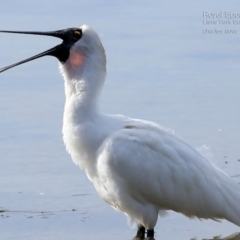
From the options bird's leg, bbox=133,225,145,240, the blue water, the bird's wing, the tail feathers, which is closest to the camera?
the bird's wing

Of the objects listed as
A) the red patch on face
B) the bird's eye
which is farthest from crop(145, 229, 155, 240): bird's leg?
the bird's eye

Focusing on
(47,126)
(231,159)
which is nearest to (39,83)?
(47,126)

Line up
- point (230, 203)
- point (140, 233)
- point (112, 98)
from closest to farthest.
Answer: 1. point (230, 203)
2. point (140, 233)
3. point (112, 98)

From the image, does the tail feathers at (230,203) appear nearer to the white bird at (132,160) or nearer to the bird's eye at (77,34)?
the white bird at (132,160)

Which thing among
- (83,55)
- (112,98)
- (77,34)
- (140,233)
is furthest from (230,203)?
(112,98)

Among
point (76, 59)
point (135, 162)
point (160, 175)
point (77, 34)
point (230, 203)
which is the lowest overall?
point (230, 203)

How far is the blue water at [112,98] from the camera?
10.3m

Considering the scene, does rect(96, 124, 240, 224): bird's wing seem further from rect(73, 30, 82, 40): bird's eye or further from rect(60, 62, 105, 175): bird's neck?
rect(73, 30, 82, 40): bird's eye

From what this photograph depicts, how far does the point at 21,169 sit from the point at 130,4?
7235 millimetres

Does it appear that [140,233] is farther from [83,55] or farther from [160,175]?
[83,55]

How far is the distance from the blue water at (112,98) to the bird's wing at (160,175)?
37 cm

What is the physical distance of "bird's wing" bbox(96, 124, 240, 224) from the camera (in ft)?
31.1

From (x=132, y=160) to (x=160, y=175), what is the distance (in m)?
0.31

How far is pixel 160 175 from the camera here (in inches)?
380
